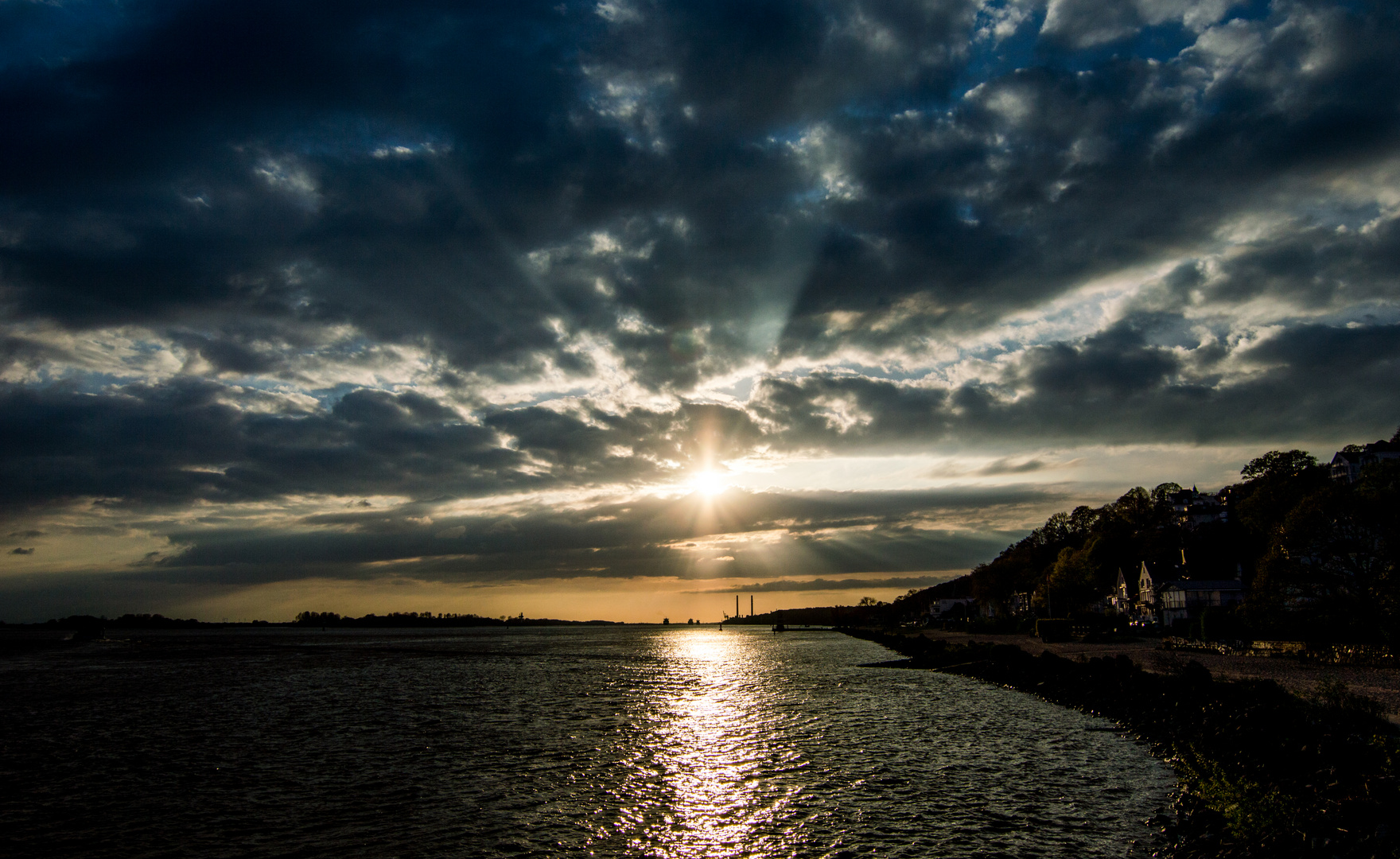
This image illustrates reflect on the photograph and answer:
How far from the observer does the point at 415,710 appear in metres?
48.6

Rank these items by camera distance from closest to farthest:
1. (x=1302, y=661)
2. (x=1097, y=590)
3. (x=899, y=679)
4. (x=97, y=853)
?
1. (x=97, y=853)
2. (x=1302, y=661)
3. (x=899, y=679)
4. (x=1097, y=590)

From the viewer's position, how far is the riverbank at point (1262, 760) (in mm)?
16078

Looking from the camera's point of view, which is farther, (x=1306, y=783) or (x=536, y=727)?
(x=536, y=727)

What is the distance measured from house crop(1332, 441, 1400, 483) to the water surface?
579 ft

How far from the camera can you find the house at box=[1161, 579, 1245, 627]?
121m

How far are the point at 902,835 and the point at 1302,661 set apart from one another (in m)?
48.7

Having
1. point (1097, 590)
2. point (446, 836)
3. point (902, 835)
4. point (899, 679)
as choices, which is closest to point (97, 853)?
point (446, 836)

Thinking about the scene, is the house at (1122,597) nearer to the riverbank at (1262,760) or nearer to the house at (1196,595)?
the house at (1196,595)

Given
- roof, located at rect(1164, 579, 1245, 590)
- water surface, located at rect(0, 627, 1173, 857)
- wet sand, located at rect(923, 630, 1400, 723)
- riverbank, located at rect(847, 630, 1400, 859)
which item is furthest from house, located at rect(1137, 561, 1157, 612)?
riverbank, located at rect(847, 630, 1400, 859)

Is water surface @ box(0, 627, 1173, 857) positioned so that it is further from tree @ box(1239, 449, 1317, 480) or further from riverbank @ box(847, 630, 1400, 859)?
tree @ box(1239, 449, 1317, 480)

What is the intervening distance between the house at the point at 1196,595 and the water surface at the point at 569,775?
88037mm

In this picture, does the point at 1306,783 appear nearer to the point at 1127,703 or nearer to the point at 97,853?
the point at 1127,703

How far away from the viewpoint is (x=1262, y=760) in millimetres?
24906

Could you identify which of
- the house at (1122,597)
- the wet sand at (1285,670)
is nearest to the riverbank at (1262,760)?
the wet sand at (1285,670)
